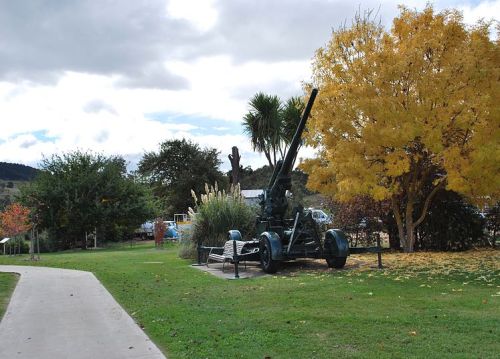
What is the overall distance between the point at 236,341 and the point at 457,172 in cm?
951

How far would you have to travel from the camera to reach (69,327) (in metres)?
7.08

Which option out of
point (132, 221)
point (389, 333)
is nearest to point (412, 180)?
point (389, 333)

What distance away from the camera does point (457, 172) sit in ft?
44.4

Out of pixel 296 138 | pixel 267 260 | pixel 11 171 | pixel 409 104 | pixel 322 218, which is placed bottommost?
pixel 267 260

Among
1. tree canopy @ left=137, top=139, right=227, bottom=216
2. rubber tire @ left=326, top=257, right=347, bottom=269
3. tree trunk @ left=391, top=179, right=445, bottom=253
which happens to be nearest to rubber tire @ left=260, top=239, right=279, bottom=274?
rubber tire @ left=326, top=257, right=347, bottom=269

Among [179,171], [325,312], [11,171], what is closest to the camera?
[325,312]

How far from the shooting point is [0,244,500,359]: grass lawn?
5.51 meters

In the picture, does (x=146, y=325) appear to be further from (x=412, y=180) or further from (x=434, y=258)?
(x=412, y=180)

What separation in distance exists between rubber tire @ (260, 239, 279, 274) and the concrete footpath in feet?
11.9

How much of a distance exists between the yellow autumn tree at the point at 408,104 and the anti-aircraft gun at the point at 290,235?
158 cm

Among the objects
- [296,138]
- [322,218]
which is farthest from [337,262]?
[322,218]

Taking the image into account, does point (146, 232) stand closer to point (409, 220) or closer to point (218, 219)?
point (218, 219)

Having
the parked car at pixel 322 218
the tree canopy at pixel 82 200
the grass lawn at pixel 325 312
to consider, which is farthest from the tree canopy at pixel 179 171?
the grass lawn at pixel 325 312

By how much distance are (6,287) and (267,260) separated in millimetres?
5493
